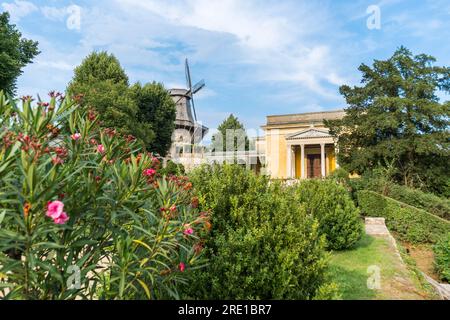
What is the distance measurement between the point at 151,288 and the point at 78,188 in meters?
0.95

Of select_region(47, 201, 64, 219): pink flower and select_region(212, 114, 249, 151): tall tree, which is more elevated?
select_region(212, 114, 249, 151): tall tree

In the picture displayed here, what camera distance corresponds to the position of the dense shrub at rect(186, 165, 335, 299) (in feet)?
10.1

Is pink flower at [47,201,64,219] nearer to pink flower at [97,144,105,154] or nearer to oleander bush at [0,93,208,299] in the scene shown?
oleander bush at [0,93,208,299]

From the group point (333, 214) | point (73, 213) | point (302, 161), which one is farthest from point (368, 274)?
point (302, 161)

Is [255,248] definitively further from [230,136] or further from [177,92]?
[177,92]

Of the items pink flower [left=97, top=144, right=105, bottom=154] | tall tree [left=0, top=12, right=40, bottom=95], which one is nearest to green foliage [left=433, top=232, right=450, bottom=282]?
pink flower [left=97, top=144, right=105, bottom=154]

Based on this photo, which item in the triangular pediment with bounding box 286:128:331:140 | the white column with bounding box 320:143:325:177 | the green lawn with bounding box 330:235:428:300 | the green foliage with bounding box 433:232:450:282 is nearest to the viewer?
the green lawn with bounding box 330:235:428:300

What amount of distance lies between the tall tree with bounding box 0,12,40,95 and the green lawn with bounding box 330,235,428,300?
17.3 metres

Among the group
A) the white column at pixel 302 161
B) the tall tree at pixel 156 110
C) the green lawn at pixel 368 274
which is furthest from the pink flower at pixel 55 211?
the white column at pixel 302 161
